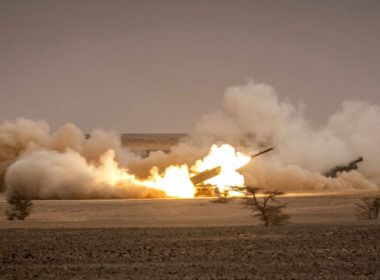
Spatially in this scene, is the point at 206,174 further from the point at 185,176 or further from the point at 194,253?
the point at 194,253

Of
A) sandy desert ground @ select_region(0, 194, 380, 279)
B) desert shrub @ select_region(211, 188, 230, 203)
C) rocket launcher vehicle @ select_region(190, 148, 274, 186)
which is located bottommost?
sandy desert ground @ select_region(0, 194, 380, 279)

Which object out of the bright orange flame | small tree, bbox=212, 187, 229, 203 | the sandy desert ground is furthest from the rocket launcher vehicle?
the sandy desert ground

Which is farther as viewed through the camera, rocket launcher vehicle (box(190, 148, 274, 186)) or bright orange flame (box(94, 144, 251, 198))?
bright orange flame (box(94, 144, 251, 198))

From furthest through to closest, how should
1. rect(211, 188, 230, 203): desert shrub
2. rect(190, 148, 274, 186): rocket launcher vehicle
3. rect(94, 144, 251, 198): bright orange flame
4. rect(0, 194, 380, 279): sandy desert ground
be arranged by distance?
rect(94, 144, 251, 198): bright orange flame → rect(190, 148, 274, 186): rocket launcher vehicle → rect(211, 188, 230, 203): desert shrub → rect(0, 194, 380, 279): sandy desert ground

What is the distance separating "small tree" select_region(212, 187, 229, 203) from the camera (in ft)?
127

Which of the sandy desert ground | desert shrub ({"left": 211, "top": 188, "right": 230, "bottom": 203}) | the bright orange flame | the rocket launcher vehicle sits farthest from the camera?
the bright orange flame

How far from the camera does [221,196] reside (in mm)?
41438

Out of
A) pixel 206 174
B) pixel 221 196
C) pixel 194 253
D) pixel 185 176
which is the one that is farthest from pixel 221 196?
pixel 194 253

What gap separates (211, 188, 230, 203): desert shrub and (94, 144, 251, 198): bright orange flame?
11.5 inches

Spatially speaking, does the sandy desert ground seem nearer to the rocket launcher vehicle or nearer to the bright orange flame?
the rocket launcher vehicle

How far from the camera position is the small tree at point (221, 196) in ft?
127

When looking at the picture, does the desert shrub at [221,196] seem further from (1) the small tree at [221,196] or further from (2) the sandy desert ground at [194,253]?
(2) the sandy desert ground at [194,253]

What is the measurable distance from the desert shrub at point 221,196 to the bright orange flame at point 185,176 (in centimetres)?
29

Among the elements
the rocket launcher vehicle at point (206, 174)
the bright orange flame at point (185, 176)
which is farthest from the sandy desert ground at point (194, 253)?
the bright orange flame at point (185, 176)
